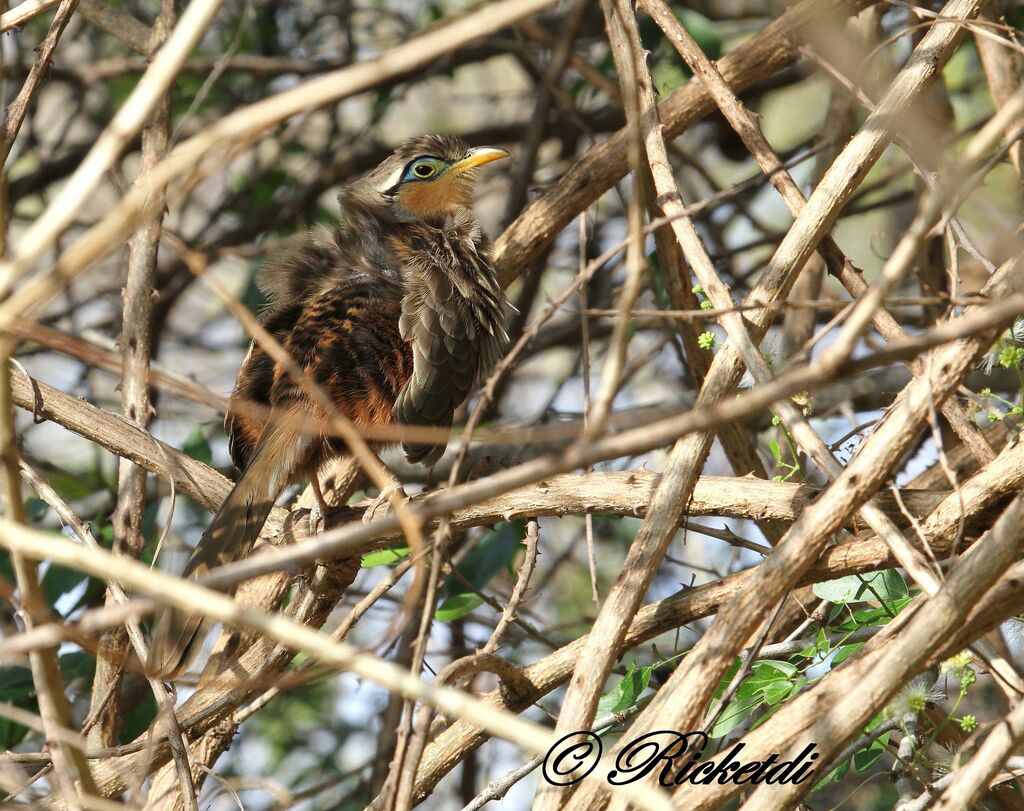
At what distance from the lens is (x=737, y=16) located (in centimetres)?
748

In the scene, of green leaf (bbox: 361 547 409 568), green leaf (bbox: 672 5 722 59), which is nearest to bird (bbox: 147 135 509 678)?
green leaf (bbox: 361 547 409 568)

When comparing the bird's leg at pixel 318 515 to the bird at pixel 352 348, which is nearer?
the bird at pixel 352 348

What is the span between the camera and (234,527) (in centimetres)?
406

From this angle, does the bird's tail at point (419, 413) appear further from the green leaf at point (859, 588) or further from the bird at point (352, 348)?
the green leaf at point (859, 588)

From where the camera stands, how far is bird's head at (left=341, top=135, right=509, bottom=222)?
6.17 meters

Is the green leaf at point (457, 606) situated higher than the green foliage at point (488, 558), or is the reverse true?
the green foliage at point (488, 558)

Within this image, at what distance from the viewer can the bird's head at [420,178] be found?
617 cm

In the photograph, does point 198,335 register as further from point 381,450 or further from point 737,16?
point 737,16

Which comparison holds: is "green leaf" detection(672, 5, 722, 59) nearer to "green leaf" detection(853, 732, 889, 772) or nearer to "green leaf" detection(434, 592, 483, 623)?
"green leaf" detection(434, 592, 483, 623)

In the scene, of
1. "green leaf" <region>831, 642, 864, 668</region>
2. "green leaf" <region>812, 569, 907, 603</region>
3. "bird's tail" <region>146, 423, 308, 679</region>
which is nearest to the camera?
"green leaf" <region>831, 642, 864, 668</region>

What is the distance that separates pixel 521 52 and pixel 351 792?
169 inches

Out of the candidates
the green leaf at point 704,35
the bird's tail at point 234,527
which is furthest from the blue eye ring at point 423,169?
the bird's tail at point 234,527

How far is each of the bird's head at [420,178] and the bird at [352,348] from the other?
44cm

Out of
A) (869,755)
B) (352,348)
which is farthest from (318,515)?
(869,755)
